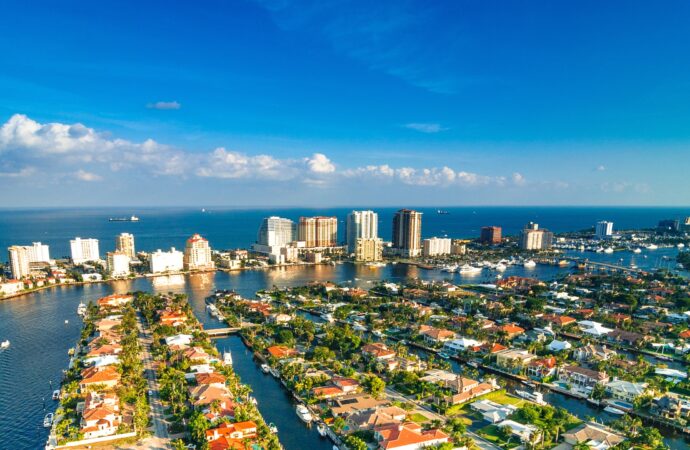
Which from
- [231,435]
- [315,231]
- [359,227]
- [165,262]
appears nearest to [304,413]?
[231,435]

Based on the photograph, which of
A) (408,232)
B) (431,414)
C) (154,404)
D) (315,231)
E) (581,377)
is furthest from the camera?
(315,231)

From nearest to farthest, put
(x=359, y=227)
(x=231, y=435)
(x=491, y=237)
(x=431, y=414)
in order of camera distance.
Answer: (x=231, y=435) < (x=431, y=414) < (x=359, y=227) < (x=491, y=237)

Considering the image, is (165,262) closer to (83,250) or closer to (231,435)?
(83,250)

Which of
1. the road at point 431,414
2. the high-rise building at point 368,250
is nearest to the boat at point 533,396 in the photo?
the road at point 431,414

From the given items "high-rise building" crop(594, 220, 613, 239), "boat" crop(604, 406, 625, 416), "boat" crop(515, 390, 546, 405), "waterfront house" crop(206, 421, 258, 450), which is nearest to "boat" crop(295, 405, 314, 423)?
"waterfront house" crop(206, 421, 258, 450)

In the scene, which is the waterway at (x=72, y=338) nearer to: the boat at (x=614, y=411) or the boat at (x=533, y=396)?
the boat at (x=614, y=411)

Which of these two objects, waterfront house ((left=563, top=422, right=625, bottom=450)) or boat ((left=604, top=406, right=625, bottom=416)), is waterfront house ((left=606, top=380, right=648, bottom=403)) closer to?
boat ((left=604, top=406, right=625, bottom=416))

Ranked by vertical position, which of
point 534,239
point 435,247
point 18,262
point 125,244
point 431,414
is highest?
point 125,244

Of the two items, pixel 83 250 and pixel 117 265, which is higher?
pixel 83 250

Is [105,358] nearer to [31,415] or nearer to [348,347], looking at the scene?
[31,415]
